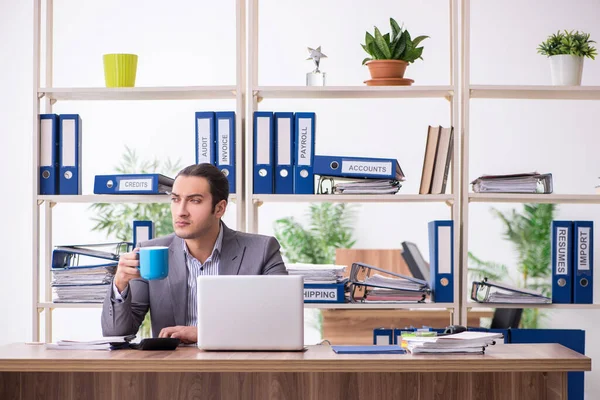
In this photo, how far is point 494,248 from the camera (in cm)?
638

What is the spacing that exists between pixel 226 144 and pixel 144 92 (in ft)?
1.52

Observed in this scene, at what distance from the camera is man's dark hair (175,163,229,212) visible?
A: 9.75 feet

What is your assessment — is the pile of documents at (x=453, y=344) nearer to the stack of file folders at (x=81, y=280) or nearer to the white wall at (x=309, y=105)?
the stack of file folders at (x=81, y=280)

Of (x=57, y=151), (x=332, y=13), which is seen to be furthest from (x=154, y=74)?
(x=57, y=151)

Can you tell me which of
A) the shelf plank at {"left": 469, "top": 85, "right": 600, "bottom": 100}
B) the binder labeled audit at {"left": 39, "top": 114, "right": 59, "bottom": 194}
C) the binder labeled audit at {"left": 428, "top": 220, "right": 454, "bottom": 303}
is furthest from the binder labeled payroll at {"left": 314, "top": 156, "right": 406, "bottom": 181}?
the binder labeled audit at {"left": 39, "top": 114, "right": 59, "bottom": 194}

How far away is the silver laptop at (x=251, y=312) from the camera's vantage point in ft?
7.43

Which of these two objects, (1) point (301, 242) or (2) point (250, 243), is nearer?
(2) point (250, 243)

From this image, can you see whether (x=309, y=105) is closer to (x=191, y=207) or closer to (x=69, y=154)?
(x=69, y=154)

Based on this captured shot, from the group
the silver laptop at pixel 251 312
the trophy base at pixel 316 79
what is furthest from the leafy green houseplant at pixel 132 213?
the silver laptop at pixel 251 312

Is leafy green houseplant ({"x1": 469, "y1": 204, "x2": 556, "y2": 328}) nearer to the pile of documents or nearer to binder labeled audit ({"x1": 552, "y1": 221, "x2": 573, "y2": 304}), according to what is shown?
binder labeled audit ({"x1": 552, "y1": 221, "x2": 573, "y2": 304})

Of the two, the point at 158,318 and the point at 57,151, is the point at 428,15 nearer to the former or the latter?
the point at 57,151

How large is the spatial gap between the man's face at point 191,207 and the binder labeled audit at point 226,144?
67cm

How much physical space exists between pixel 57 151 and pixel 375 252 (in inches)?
109

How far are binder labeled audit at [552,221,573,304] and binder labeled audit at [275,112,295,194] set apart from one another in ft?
4.01
